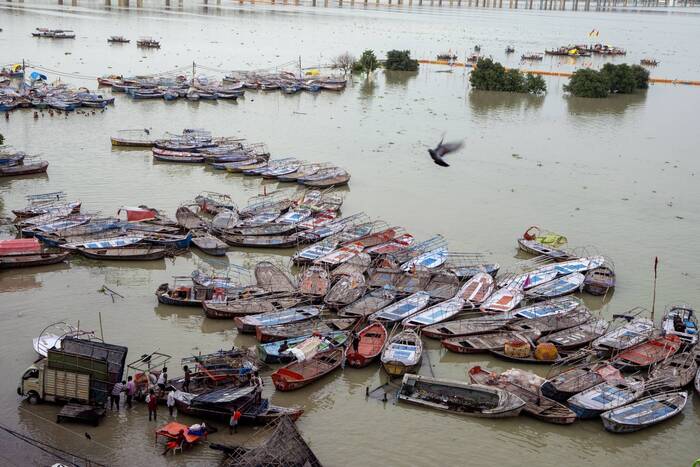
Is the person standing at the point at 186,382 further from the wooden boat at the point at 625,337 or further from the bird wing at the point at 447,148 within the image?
the wooden boat at the point at 625,337

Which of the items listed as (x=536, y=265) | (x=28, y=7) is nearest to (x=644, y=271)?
(x=536, y=265)

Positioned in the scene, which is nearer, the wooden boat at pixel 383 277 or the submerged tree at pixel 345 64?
the wooden boat at pixel 383 277

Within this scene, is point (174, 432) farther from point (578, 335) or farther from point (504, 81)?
point (504, 81)

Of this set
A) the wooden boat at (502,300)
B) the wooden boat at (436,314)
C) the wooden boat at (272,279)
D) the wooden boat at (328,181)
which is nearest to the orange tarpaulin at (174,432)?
the wooden boat at (272,279)

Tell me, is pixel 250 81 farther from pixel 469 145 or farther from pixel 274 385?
pixel 274 385

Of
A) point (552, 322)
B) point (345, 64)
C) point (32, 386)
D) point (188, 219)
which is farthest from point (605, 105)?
point (32, 386)
